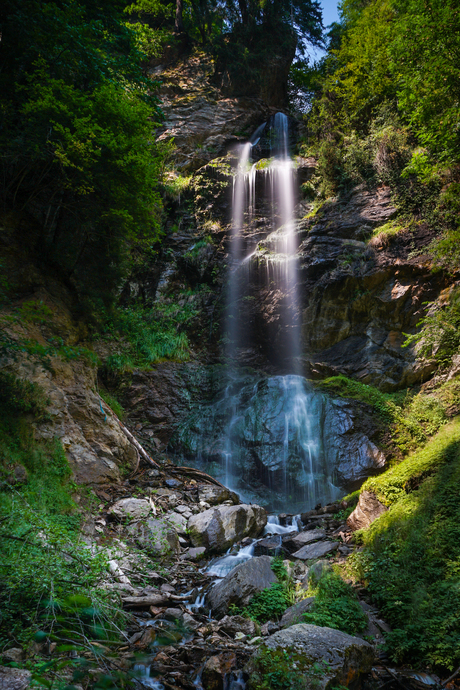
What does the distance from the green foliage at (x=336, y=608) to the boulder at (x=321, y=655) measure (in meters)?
0.49

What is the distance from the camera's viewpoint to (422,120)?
27.7 feet

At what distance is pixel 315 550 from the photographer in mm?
6105

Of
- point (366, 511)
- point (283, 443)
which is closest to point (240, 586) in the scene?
point (366, 511)

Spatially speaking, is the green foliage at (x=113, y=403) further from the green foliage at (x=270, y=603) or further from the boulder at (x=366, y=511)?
the boulder at (x=366, y=511)

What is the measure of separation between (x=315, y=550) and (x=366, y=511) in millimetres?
1288

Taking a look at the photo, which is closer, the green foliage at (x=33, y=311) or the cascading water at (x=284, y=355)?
the green foliage at (x=33, y=311)

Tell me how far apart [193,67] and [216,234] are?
484 inches

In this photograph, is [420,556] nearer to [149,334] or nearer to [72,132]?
[72,132]

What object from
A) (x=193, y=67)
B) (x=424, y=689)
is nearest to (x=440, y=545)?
(x=424, y=689)

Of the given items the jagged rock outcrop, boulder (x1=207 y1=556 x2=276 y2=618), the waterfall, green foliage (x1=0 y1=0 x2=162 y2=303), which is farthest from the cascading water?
green foliage (x1=0 y1=0 x2=162 y2=303)

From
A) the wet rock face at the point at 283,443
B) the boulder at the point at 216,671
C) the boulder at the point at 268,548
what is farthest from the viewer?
the wet rock face at the point at 283,443

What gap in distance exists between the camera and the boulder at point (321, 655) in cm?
306

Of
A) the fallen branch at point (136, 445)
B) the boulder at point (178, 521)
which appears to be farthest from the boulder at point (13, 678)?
the fallen branch at point (136, 445)

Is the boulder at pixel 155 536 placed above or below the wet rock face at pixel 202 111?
below
